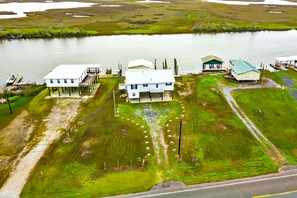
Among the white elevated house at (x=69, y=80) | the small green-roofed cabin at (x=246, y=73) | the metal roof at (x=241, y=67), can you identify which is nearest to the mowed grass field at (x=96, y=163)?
the white elevated house at (x=69, y=80)

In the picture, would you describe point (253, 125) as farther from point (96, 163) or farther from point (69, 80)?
point (69, 80)

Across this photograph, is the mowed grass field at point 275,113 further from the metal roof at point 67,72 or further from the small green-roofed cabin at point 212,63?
the metal roof at point 67,72

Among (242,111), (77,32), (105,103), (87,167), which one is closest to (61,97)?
(105,103)

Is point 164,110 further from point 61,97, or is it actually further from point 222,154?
point 61,97

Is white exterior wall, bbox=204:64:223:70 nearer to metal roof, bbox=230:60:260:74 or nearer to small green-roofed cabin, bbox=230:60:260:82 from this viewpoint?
metal roof, bbox=230:60:260:74

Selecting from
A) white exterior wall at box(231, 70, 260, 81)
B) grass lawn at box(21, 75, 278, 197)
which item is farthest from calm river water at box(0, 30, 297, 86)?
grass lawn at box(21, 75, 278, 197)

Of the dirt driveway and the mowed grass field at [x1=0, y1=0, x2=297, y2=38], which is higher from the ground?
the mowed grass field at [x1=0, y1=0, x2=297, y2=38]
